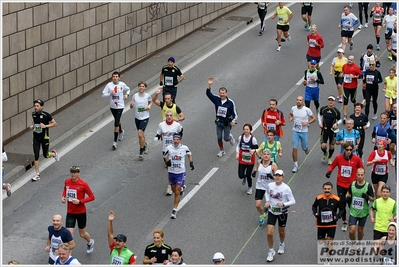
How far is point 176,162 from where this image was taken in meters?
17.9

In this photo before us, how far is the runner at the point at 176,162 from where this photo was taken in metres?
17.9

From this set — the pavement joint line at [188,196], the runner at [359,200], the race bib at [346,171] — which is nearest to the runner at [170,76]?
the pavement joint line at [188,196]

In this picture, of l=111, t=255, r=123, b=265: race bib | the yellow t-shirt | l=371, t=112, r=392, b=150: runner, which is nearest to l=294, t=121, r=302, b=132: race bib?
l=371, t=112, r=392, b=150: runner

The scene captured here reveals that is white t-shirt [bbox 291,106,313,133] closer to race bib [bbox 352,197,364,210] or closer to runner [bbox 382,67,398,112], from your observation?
runner [bbox 382,67,398,112]

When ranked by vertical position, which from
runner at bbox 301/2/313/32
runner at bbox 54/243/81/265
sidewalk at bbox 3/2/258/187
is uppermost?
runner at bbox 54/243/81/265

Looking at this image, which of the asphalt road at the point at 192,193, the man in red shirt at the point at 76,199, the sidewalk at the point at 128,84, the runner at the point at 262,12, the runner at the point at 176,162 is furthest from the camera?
the runner at the point at 262,12

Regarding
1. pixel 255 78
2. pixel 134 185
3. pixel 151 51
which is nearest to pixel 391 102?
pixel 255 78

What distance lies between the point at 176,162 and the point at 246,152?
1516 millimetres

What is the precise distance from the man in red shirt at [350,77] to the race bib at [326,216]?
7315 millimetres

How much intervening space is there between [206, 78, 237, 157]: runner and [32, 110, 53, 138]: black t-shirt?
11.5 ft

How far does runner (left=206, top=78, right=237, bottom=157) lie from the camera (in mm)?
20234

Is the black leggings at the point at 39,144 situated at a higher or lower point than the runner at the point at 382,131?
lower

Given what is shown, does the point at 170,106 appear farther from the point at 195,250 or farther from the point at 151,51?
the point at 151,51

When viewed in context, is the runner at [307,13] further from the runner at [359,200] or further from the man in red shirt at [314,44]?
the runner at [359,200]
